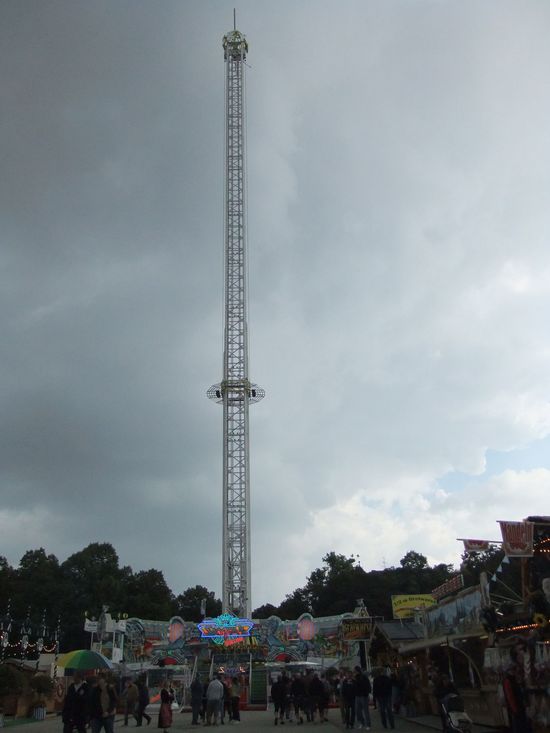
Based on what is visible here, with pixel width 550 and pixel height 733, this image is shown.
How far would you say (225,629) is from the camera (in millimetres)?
43719

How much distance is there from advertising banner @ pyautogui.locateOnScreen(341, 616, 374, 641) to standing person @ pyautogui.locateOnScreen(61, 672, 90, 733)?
18459mm

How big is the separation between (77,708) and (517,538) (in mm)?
9572

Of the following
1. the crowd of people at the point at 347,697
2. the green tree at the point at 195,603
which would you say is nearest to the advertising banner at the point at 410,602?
the crowd of people at the point at 347,697

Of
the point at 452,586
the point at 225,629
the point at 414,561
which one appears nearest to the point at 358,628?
the point at 452,586

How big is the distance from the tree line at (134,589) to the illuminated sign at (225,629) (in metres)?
30.1

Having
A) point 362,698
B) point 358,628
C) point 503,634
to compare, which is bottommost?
point 362,698

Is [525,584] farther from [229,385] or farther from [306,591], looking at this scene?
[306,591]

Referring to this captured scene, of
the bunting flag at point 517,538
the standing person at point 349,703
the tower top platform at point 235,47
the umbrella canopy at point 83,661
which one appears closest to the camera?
the bunting flag at point 517,538

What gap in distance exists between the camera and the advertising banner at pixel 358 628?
2941cm

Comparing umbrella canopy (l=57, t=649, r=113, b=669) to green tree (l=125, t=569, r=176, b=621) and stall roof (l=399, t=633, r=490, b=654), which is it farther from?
green tree (l=125, t=569, r=176, b=621)

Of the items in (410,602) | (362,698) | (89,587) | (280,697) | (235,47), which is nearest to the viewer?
(362,698)

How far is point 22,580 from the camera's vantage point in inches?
3061

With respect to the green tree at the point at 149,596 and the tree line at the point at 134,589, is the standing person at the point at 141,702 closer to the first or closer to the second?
the tree line at the point at 134,589

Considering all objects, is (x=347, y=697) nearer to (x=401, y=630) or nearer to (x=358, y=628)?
(x=401, y=630)
